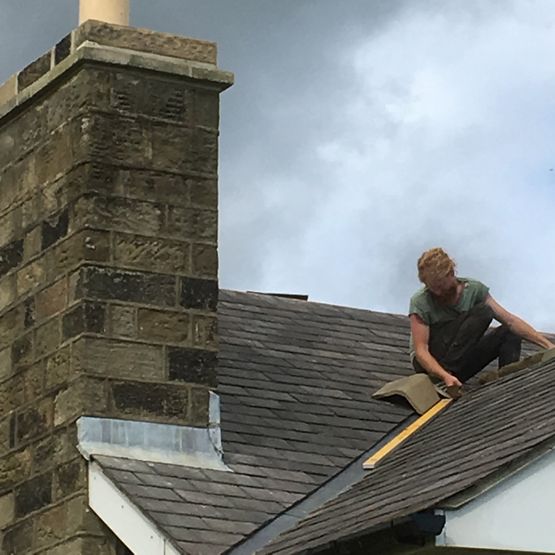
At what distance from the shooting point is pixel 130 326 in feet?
32.9

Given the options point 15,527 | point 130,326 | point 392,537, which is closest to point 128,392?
point 130,326

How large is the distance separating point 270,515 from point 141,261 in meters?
1.57

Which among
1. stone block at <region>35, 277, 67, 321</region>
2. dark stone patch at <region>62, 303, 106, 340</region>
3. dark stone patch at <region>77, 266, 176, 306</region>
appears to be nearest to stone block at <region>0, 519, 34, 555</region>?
dark stone patch at <region>62, 303, 106, 340</region>

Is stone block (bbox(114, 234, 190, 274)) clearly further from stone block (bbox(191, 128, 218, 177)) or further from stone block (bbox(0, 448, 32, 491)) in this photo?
stone block (bbox(0, 448, 32, 491))

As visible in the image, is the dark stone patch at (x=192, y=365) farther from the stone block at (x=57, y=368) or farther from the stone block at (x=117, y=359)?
the stone block at (x=57, y=368)

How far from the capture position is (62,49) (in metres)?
10.7

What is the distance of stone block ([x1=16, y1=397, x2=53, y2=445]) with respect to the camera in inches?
395

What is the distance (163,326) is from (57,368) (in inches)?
23.5

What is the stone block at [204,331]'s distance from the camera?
10.2 metres

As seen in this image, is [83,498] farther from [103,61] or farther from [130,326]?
[103,61]

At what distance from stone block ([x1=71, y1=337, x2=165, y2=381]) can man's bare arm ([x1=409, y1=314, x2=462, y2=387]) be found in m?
1.71

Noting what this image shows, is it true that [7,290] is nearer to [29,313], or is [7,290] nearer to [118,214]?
[29,313]

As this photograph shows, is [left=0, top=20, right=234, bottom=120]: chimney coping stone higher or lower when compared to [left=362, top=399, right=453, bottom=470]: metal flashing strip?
higher

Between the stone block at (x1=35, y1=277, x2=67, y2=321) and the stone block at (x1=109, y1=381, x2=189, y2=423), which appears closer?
the stone block at (x1=109, y1=381, x2=189, y2=423)
